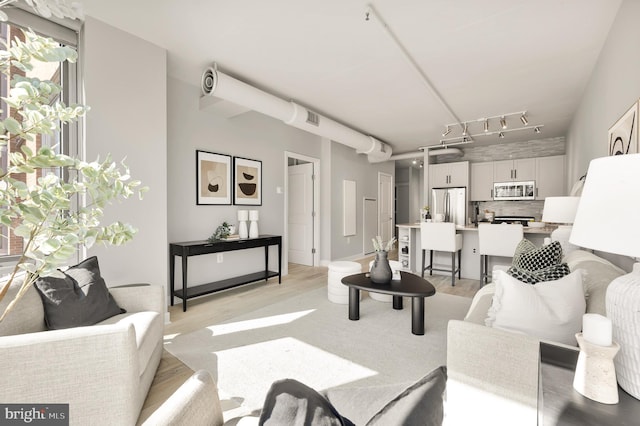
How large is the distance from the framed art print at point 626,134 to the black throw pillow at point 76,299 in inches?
135

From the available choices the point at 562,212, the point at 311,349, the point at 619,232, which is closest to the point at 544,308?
the point at 619,232

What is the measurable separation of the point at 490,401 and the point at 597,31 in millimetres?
3151

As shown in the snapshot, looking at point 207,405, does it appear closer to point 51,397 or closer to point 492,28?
point 51,397

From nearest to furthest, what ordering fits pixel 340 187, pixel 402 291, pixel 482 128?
pixel 402 291 → pixel 482 128 → pixel 340 187

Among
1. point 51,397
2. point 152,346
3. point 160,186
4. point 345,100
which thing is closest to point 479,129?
point 345,100

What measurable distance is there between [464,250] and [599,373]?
15.1ft

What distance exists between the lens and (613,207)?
0.81 meters

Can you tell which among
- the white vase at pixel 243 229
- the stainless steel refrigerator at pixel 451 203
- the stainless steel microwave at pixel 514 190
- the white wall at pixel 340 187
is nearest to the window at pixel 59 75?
the white vase at pixel 243 229

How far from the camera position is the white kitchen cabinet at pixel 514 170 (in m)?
6.45

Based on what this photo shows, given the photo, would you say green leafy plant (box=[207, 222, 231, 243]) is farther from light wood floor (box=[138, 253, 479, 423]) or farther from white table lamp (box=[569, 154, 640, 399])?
white table lamp (box=[569, 154, 640, 399])

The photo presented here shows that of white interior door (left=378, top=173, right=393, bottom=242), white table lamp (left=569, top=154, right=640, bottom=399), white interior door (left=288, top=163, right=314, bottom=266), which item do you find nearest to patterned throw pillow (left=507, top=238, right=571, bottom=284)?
white table lamp (left=569, top=154, right=640, bottom=399)

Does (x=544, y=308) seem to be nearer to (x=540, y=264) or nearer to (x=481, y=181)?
(x=540, y=264)

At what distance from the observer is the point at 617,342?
37.8 inches

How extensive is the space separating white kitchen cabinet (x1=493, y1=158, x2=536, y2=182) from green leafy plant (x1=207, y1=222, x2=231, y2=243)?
19.8ft
